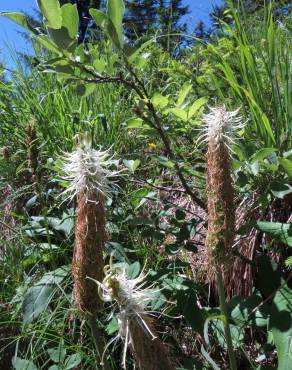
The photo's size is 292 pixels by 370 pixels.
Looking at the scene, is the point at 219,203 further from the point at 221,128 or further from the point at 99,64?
the point at 99,64

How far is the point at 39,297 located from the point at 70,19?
0.78 meters

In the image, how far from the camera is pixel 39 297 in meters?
1.51

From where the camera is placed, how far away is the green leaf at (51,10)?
46.0 inches

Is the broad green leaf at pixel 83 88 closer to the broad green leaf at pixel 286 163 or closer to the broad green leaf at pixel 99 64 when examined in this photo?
the broad green leaf at pixel 99 64

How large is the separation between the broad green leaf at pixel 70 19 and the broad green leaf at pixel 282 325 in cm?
82

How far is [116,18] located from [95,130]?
62.7 inches

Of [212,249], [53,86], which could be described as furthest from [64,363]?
[53,86]

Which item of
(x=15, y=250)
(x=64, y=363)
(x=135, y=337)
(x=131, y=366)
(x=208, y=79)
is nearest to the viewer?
(x=135, y=337)

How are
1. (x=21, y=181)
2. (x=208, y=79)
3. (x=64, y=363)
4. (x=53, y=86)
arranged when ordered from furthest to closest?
(x=53, y=86) → (x=21, y=181) → (x=208, y=79) → (x=64, y=363)

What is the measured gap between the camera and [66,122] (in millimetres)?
2943

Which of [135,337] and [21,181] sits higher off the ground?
[21,181]

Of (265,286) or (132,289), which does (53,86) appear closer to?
(265,286)

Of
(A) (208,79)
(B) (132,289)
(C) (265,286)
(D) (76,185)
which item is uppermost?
(A) (208,79)

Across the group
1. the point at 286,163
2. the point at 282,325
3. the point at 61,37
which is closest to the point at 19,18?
the point at 61,37
